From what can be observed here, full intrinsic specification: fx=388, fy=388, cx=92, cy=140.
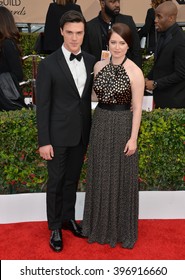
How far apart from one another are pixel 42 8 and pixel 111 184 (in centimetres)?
859

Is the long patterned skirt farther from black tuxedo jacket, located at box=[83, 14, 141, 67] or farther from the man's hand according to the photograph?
black tuxedo jacket, located at box=[83, 14, 141, 67]

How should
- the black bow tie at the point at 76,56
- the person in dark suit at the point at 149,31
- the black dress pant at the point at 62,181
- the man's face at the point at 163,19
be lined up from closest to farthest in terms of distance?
the black bow tie at the point at 76,56 < the black dress pant at the point at 62,181 < the man's face at the point at 163,19 < the person in dark suit at the point at 149,31

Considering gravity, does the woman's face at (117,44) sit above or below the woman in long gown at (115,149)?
above

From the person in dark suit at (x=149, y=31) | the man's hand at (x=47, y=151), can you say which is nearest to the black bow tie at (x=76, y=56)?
the man's hand at (x=47, y=151)

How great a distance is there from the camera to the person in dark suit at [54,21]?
5.75m

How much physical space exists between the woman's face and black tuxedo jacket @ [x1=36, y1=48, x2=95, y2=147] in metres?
0.31

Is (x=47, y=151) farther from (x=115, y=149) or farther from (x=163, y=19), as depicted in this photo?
(x=163, y=19)

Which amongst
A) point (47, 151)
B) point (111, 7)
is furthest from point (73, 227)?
point (111, 7)

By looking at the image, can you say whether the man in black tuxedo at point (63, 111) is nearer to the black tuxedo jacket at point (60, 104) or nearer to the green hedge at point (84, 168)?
the black tuxedo jacket at point (60, 104)

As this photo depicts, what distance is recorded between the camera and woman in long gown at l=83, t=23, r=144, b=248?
336 cm

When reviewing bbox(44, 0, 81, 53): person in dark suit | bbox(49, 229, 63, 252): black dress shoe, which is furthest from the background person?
bbox(49, 229, 63, 252): black dress shoe

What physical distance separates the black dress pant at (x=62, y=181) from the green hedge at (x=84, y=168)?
0.53 metres

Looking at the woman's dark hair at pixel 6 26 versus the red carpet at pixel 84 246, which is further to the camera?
the woman's dark hair at pixel 6 26

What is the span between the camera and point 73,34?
321 centimetres
